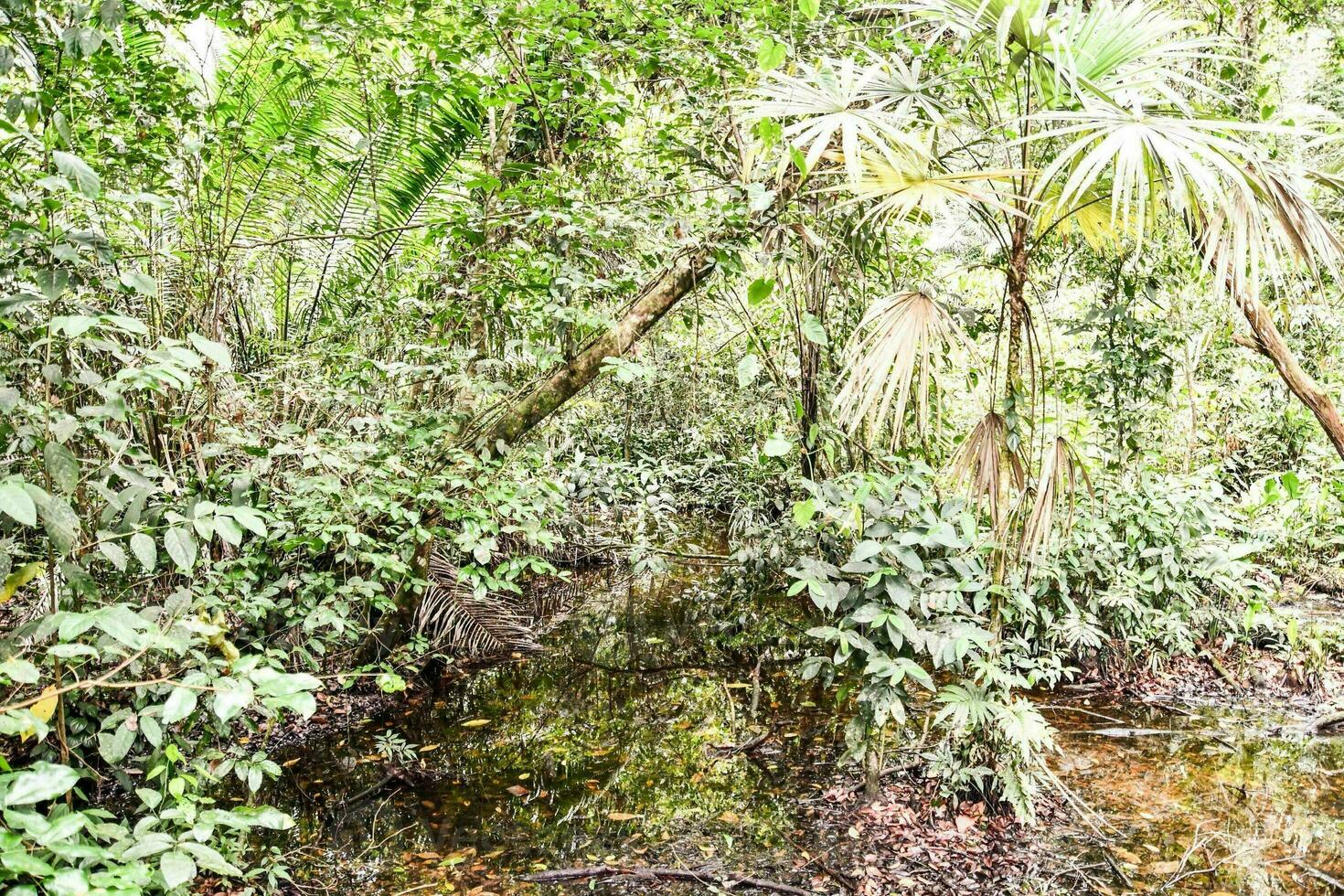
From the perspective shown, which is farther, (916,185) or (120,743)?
(916,185)

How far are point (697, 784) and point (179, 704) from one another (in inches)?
107

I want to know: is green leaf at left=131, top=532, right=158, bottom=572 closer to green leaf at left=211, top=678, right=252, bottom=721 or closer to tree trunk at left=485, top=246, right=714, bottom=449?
green leaf at left=211, top=678, right=252, bottom=721

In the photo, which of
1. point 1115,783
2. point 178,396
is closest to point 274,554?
point 178,396

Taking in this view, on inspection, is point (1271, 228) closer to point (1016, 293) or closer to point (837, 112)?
point (1016, 293)

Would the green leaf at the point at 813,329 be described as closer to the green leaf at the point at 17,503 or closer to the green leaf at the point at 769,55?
the green leaf at the point at 769,55

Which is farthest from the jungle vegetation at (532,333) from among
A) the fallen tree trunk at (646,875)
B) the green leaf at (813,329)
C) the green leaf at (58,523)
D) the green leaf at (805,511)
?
the fallen tree trunk at (646,875)

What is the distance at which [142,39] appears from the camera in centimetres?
382

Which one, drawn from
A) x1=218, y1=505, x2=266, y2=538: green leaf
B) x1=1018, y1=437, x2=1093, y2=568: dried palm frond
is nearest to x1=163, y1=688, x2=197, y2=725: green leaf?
x1=218, y1=505, x2=266, y2=538: green leaf

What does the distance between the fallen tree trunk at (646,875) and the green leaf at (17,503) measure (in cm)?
227

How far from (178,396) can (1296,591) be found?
301 inches

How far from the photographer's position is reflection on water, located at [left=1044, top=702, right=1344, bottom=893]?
2.98 metres

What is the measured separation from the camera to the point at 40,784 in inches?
51.6

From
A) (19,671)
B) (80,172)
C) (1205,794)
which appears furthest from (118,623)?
(1205,794)

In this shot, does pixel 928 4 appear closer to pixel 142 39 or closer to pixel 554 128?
pixel 554 128
